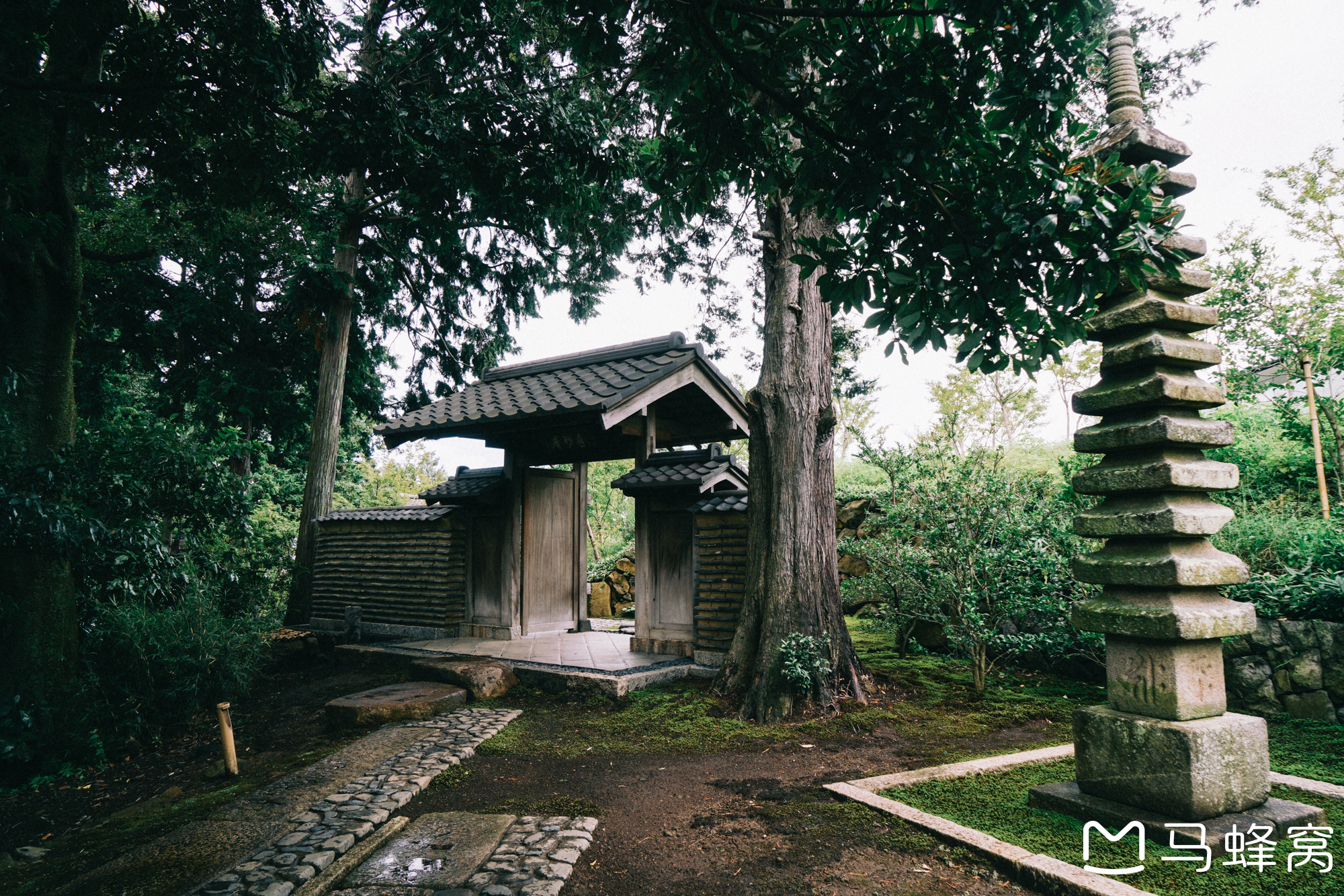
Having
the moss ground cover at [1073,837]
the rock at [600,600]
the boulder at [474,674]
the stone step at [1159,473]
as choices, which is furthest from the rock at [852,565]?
the stone step at [1159,473]

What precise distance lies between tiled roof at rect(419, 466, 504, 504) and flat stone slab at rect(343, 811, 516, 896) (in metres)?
5.87

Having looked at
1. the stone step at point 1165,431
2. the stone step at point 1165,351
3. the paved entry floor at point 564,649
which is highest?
the stone step at point 1165,351

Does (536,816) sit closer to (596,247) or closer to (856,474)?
(596,247)

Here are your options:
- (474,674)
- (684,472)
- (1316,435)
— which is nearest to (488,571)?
(474,674)

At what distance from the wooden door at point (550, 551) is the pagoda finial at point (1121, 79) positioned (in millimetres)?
8043

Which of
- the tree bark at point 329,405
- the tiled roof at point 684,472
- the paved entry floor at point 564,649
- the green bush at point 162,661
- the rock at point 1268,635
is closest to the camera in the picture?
the rock at point 1268,635

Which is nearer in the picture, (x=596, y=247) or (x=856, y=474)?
(x=596, y=247)

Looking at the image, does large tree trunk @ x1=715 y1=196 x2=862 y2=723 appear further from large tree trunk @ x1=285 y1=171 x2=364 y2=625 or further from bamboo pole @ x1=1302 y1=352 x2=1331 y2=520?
large tree trunk @ x1=285 y1=171 x2=364 y2=625

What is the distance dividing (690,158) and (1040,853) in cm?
417

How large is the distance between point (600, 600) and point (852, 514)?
226 inches

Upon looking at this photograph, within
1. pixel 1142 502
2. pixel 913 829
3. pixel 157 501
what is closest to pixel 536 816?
pixel 913 829

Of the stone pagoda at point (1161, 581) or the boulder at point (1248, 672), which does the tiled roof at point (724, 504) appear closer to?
the stone pagoda at point (1161, 581)

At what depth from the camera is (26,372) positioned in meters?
5.68

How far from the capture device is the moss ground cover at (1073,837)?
2879 millimetres
